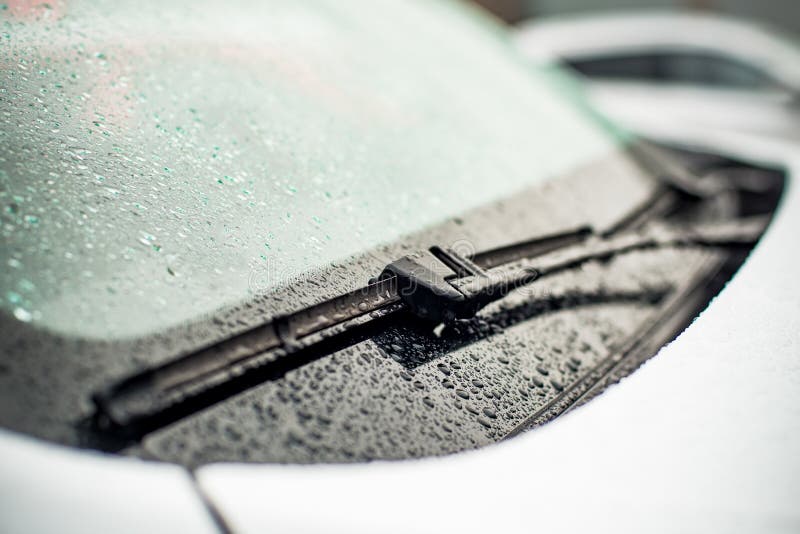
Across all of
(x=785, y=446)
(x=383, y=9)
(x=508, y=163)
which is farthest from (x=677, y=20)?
(x=785, y=446)

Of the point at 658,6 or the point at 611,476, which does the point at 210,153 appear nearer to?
A: the point at 611,476

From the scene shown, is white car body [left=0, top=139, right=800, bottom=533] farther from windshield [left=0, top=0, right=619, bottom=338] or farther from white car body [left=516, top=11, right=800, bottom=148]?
white car body [left=516, top=11, right=800, bottom=148]

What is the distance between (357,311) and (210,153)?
13.0 inches

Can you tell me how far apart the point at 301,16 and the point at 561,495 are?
1.12 m

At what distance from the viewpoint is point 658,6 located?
10062mm

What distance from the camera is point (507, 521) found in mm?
616

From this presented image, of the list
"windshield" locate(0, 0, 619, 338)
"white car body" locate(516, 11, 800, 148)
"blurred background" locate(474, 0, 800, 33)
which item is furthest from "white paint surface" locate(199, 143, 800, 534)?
"blurred background" locate(474, 0, 800, 33)

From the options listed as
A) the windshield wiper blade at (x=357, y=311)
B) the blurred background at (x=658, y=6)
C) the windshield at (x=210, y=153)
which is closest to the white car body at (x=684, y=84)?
the windshield at (x=210, y=153)

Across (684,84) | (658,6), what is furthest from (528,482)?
(658,6)

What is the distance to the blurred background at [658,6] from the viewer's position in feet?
30.9

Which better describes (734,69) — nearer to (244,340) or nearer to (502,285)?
(502,285)

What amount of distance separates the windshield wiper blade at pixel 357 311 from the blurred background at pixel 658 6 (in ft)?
33.8

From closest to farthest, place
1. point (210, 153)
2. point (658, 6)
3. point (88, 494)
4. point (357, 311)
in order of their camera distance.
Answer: point (88, 494) → point (357, 311) → point (210, 153) → point (658, 6)

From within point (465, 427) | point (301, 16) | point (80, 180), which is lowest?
point (465, 427)
